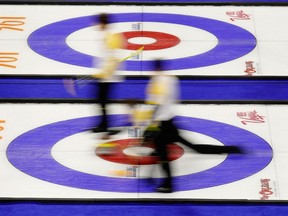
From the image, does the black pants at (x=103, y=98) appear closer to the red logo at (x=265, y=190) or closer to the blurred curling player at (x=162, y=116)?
the blurred curling player at (x=162, y=116)

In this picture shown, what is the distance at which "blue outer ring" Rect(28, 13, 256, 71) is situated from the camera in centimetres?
1449

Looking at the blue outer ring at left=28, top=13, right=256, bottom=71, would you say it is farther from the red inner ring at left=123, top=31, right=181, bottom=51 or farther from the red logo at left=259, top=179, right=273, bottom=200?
the red logo at left=259, top=179, right=273, bottom=200

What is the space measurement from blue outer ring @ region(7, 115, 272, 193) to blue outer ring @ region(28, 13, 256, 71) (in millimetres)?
1879

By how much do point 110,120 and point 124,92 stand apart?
1.13m

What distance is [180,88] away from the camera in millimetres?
13891

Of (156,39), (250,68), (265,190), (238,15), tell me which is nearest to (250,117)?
(250,68)

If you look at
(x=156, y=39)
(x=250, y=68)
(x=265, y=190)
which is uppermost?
(x=156, y=39)

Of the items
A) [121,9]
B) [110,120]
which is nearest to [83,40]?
[121,9]

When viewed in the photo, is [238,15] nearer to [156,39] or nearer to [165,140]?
[156,39]

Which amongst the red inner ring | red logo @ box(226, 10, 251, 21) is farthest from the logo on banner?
red logo @ box(226, 10, 251, 21)

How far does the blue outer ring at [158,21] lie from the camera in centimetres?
1449

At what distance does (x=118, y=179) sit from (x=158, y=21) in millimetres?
4943

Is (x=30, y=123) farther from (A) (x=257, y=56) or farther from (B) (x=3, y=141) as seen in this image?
(A) (x=257, y=56)

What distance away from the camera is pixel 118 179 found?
37.9 feet
